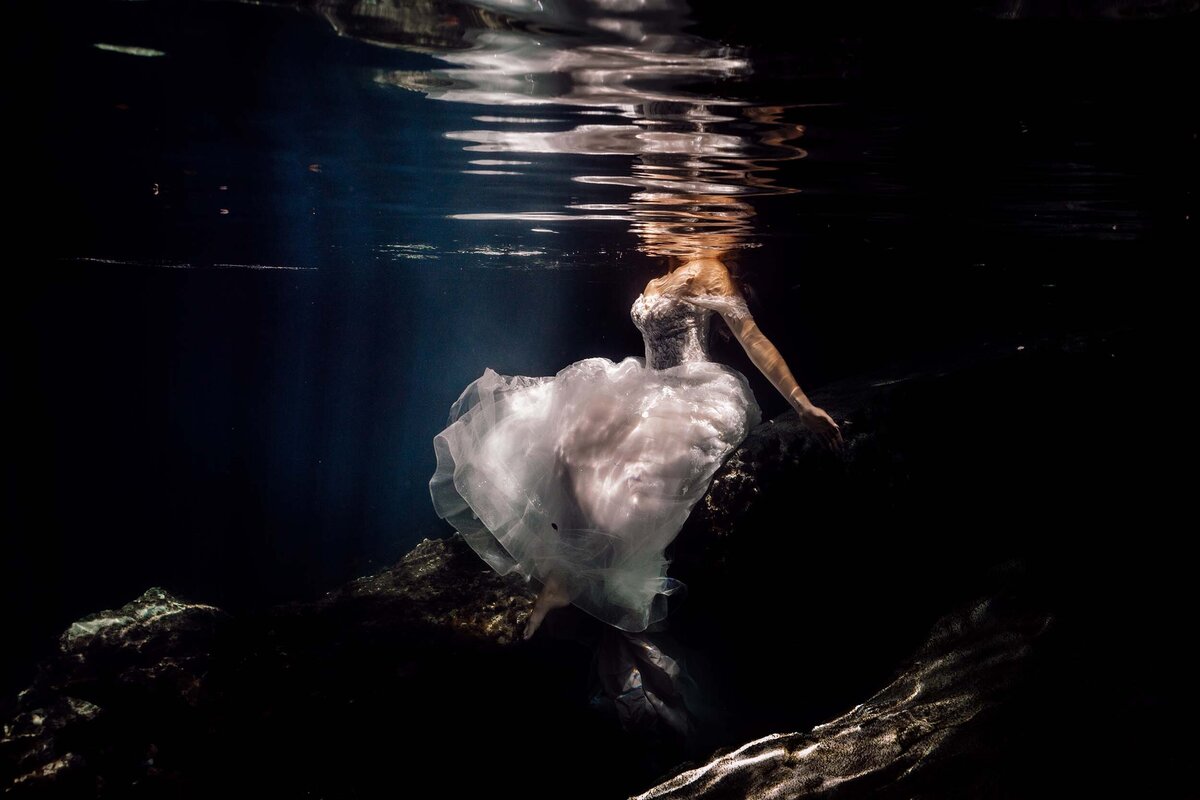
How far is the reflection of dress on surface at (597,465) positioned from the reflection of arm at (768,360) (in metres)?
0.17

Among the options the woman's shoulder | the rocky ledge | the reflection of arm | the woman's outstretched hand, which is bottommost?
the rocky ledge

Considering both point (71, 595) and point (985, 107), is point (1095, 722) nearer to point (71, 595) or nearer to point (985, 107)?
point (985, 107)

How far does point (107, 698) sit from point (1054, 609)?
9881mm

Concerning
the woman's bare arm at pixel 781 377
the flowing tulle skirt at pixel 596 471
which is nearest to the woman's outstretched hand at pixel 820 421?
the woman's bare arm at pixel 781 377

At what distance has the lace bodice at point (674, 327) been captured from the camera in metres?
6.48

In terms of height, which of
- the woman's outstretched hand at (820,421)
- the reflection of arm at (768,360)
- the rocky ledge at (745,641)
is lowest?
the rocky ledge at (745,641)

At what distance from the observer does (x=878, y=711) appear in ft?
12.7

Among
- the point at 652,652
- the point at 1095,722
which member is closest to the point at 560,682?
the point at 652,652

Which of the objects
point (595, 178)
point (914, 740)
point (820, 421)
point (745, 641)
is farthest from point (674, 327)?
point (914, 740)

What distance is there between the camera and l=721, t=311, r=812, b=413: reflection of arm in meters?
5.20

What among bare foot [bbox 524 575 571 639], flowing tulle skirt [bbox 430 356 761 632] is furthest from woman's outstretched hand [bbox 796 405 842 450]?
bare foot [bbox 524 575 571 639]

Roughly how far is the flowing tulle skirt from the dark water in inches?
82.2

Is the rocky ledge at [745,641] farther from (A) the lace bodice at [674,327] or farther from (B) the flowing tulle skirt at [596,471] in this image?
(A) the lace bodice at [674,327]

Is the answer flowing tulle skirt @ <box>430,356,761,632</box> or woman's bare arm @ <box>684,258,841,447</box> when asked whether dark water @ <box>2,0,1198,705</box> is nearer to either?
woman's bare arm @ <box>684,258,841,447</box>
